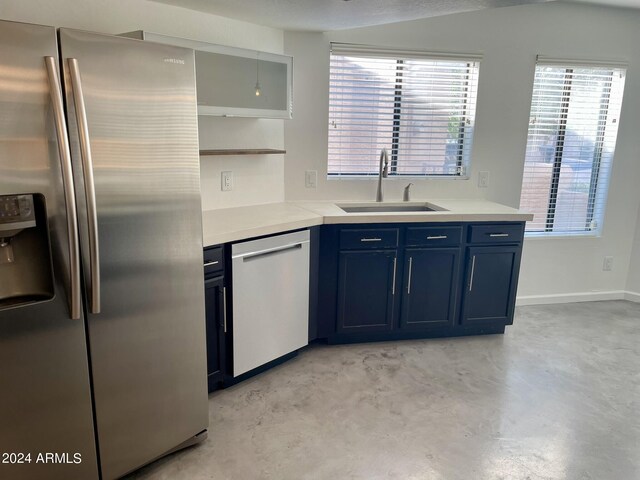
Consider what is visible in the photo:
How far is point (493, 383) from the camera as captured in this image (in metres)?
2.76

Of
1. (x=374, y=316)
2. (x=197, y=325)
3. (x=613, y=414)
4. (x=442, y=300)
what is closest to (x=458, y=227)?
(x=442, y=300)

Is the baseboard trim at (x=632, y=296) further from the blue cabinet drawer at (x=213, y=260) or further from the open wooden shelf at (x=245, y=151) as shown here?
the blue cabinet drawer at (x=213, y=260)

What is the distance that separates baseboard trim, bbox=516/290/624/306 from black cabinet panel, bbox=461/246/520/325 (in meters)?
0.86

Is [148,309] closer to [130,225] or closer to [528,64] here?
[130,225]

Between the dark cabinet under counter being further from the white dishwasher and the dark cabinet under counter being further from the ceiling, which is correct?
the ceiling

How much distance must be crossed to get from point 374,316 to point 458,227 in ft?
2.67

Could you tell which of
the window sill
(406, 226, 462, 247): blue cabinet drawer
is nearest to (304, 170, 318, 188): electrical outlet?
(406, 226, 462, 247): blue cabinet drawer

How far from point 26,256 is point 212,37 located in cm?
179

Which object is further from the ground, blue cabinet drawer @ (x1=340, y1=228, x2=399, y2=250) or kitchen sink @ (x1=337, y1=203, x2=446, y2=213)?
kitchen sink @ (x1=337, y1=203, x2=446, y2=213)

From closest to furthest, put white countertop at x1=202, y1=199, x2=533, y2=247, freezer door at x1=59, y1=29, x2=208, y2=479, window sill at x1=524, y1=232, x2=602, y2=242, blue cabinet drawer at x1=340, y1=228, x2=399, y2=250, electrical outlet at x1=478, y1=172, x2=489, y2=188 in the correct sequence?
freezer door at x1=59, y1=29, x2=208, y2=479
white countertop at x1=202, y1=199, x2=533, y2=247
blue cabinet drawer at x1=340, y1=228, x2=399, y2=250
electrical outlet at x1=478, y1=172, x2=489, y2=188
window sill at x1=524, y1=232, x2=602, y2=242

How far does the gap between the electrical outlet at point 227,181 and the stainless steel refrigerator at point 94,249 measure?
1160mm

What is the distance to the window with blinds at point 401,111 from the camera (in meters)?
3.42

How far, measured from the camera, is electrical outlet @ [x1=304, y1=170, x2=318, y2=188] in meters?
3.43

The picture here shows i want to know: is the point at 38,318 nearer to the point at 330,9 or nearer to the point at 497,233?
the point at 330,9
